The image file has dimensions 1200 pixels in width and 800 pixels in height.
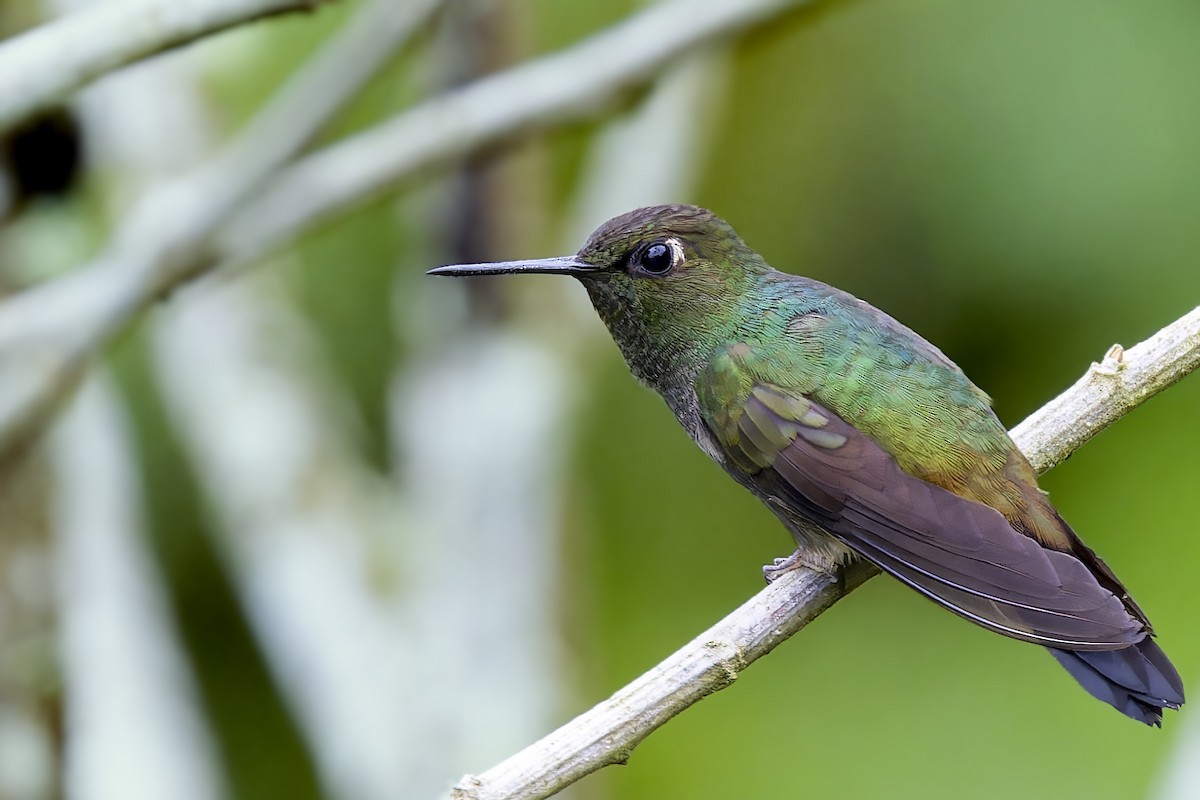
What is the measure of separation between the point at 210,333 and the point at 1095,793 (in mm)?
4774

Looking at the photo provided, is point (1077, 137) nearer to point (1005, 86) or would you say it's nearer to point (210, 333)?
point (1005, 86)

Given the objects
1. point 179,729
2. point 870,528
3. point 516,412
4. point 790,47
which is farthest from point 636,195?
point 870,528

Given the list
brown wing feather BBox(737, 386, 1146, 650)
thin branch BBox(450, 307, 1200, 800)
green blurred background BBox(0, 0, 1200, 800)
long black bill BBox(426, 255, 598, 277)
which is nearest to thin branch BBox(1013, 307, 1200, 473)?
thin branch BBox(450, 307, 1200, 800)

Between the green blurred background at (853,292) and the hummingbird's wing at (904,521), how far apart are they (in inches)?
134

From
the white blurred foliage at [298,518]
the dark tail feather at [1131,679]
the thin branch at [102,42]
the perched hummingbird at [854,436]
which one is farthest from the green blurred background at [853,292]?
the dark tail feather at [1131,679]

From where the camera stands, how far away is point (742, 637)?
7.91 feet

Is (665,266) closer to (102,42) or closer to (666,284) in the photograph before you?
(666,284)

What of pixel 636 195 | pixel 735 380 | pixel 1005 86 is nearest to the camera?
pixel 735 380

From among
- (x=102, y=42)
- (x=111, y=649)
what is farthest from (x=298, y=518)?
(x=102, y=42)

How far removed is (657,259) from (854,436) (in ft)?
1.76

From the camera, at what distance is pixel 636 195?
5930 mm

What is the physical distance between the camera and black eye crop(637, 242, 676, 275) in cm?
262

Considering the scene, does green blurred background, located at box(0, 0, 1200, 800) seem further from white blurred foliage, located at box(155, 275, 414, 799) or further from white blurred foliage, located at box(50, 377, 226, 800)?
white blurred foliage, located at box(50, 377, 226, 800)

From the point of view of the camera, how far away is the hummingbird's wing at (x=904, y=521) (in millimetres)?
2227
